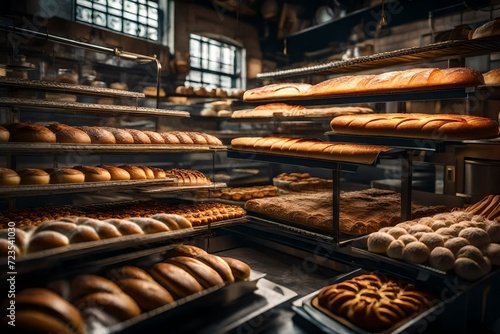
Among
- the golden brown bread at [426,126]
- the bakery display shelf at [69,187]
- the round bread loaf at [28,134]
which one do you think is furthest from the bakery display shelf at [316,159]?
the round bread loaf at [28,134]

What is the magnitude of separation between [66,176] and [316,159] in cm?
173

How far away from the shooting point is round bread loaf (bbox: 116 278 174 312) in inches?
64.2

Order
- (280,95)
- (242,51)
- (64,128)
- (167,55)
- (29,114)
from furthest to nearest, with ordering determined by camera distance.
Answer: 1. (242,51)
2. (167,55)
3. (29,114)
4. (280,95)
5. (64,128)

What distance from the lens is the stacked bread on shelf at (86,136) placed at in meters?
2.16

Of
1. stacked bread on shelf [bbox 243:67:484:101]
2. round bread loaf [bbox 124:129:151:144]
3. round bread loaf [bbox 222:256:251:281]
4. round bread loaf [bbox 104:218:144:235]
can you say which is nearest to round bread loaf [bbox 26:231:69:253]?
round bread loaf [bbox 104:218:144:235]

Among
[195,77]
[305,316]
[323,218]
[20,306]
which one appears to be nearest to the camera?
[20,306]

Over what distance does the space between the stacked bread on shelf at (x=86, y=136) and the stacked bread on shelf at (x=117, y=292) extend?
0.93 metres

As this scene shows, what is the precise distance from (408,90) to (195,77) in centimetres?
548

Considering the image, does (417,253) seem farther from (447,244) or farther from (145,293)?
(145,293)

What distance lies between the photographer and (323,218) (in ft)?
8.86

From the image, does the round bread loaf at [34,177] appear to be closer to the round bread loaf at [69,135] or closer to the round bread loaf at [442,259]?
the round bread loaf at [69,135]

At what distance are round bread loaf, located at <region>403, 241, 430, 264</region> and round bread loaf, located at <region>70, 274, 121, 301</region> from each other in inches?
57.2

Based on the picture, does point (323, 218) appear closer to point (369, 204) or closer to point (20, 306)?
point (369, 204)

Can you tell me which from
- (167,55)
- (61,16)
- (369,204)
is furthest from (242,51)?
(369,204)
